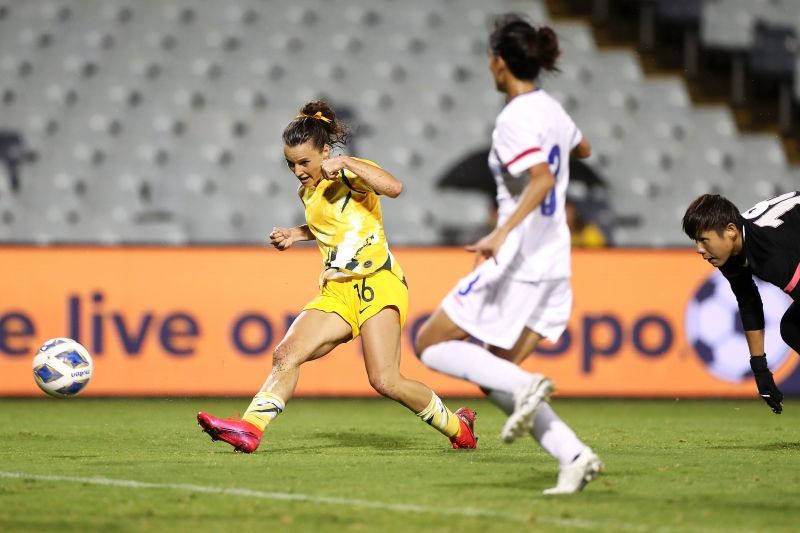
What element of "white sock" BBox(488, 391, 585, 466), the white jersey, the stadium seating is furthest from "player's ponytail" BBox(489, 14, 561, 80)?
the stadium seating

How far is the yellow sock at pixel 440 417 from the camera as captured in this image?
6852 mm

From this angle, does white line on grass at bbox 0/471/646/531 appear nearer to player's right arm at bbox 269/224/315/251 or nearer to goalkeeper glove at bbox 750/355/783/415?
player's right arm at bbox 269/224/315/251

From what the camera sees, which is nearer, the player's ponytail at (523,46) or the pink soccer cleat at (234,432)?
the player's ponytail at (523,46)

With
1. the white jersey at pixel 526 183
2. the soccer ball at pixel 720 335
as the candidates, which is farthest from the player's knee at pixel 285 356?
the soccer ball at pixel 720 335

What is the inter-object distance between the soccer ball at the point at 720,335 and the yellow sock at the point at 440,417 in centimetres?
493

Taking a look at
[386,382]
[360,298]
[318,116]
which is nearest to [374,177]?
[318,116]

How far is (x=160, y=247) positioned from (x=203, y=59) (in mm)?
5278

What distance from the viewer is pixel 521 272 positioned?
5145mm

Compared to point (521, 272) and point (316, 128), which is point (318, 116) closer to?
point (316, 128)

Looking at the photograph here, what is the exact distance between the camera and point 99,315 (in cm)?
1126

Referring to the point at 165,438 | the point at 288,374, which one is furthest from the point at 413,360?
the point at 288,374

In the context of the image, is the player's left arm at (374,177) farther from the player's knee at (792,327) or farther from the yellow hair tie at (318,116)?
the player's knee at (792,327)

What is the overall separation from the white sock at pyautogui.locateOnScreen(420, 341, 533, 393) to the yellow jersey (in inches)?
65.0

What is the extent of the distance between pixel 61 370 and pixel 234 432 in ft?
6.50
